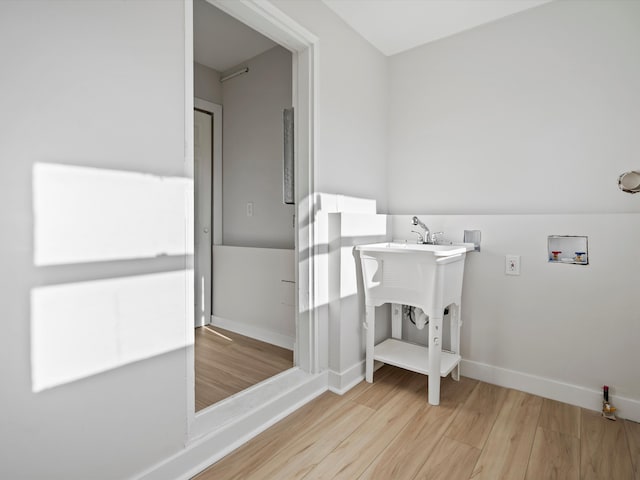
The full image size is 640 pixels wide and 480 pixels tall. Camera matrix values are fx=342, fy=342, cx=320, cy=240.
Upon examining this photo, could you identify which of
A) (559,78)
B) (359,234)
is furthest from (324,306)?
(559,78)

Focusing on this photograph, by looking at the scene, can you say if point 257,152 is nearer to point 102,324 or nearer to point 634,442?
point 102,324

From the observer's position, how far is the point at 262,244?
2.96 meters

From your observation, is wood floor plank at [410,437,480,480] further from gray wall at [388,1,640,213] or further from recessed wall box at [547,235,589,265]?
gray wall at [388,1,640,213]

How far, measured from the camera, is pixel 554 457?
1.47 m

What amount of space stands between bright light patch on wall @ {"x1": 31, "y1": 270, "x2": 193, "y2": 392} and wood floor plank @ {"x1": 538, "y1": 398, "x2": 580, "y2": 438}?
180cm

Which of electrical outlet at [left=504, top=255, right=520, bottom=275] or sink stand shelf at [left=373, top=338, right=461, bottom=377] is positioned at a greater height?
electrical outlet at [left=504, top=255, right=520, bottom=275]

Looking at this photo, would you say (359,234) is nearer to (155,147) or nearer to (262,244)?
(262,244)

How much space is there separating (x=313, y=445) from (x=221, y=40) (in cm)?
285

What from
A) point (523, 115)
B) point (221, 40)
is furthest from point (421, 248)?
point (221, 40)

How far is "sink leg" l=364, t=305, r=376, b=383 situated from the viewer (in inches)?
83.4

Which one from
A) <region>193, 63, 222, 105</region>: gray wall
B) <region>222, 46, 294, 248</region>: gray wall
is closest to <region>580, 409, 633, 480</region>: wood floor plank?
<region>222, 46, 294, 248</region>: gray wall

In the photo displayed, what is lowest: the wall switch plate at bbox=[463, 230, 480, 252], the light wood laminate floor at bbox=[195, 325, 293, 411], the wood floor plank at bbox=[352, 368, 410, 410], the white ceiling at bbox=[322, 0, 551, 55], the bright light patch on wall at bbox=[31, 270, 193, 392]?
the wood floor plank at bbox=[352, 368, 410, 410]

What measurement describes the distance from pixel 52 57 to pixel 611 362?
272cm

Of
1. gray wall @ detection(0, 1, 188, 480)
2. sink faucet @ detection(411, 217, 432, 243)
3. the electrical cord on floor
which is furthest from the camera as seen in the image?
the electrical cord on floor
